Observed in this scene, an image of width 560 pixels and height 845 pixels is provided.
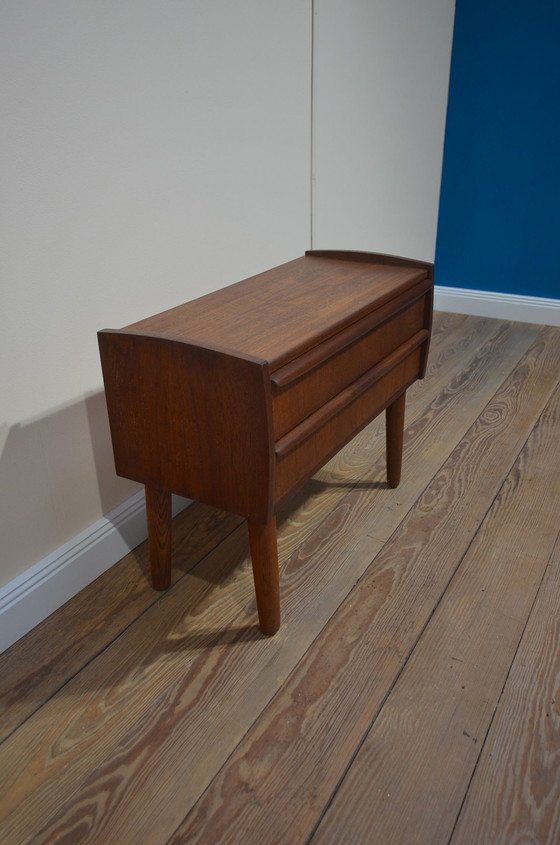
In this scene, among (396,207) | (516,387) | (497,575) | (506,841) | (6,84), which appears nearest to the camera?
(506,841)

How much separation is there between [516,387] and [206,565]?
1.31 meters

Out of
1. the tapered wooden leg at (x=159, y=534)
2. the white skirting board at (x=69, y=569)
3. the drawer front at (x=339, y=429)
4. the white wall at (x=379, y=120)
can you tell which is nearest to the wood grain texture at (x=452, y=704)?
the drawer front at (x=339, y=429)

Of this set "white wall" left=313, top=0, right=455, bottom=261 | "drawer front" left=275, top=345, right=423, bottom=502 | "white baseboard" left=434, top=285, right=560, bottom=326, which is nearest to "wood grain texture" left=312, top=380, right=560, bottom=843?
"drawer front" left=275, top=345, right=423, bottom=502

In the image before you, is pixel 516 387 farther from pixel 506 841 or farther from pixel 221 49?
pixel 506 841

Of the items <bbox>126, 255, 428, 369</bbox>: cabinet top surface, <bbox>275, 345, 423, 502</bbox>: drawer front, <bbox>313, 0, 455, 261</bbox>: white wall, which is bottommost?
<bbox>275, 345, 423, 502</bbox>: drawer front

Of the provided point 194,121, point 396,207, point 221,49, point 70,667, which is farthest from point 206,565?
point 396,207

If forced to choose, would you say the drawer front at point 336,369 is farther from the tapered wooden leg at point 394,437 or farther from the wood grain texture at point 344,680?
the wood grain texture at point 344,680

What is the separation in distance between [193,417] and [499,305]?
2124mm

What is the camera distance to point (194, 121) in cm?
143

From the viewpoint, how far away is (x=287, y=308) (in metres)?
1.25

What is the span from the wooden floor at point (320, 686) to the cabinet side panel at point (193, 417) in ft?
1.03

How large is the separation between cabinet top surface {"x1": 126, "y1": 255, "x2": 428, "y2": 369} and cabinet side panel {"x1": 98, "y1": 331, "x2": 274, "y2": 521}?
48 mm

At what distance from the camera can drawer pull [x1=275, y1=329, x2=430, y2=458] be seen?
3.55 ft

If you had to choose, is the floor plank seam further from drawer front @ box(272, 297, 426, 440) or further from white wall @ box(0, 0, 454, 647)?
white wall @ box(0, 0, 454, 647)
